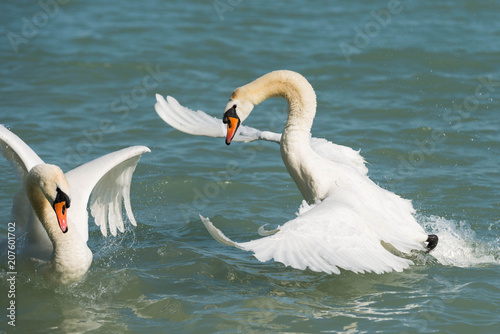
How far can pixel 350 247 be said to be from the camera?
6473 millimetres

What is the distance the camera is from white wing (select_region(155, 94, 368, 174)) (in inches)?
331

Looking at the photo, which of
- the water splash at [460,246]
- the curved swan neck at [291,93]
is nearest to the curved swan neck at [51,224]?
the curved swan neck at [291,93]

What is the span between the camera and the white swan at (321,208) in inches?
246

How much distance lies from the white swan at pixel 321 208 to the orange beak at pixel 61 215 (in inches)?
58.6

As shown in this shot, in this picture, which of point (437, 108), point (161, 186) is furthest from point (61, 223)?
point (437, 108)

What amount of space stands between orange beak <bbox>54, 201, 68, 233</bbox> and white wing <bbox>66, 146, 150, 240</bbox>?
2.34ft

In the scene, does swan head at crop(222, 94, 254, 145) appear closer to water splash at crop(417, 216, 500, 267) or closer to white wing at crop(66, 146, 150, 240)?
white wing at crop(66, 146, 150, 240)

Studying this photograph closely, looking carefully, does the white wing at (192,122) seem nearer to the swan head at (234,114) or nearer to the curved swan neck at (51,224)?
the swan head at (234,114)

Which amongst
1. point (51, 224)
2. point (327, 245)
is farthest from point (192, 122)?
point (327, 245)

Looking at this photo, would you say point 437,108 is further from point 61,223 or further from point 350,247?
point 61,223

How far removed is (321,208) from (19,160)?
2710 mm

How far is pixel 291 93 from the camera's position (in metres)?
7.74

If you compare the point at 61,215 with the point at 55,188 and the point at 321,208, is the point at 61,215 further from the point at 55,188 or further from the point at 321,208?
the point at 321,208

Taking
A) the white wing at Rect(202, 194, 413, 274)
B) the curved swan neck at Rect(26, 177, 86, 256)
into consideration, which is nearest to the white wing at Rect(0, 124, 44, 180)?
the curved swan neck at Rect(26, 177, 86, 256)
